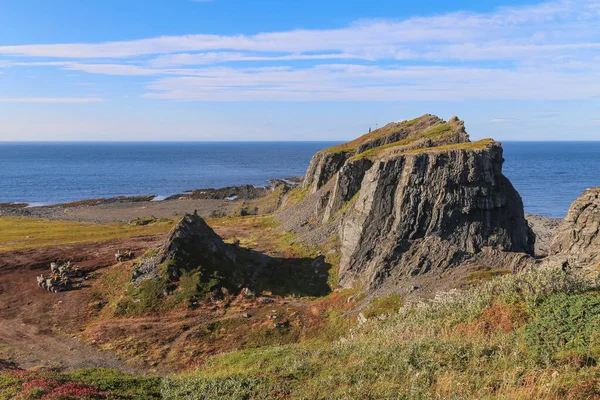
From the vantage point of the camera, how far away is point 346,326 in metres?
42.9

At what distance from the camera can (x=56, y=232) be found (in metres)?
97.7

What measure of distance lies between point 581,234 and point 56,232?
336 feet

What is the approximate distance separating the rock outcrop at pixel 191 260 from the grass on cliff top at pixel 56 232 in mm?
39858

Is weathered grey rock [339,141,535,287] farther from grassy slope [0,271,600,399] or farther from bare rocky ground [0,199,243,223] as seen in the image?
bare rocky ground [0,199,243,223]

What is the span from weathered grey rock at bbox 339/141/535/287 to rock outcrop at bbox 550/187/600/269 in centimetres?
707

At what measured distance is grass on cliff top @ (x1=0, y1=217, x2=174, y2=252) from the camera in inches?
3396

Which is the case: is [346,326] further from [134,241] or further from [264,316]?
[134,241]

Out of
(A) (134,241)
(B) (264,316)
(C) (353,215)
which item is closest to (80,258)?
(A) (134,241)

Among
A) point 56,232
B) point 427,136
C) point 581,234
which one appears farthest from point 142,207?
point 581,234

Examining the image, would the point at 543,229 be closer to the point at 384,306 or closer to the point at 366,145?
the point at 366,145

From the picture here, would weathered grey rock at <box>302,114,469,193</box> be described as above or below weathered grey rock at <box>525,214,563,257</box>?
above

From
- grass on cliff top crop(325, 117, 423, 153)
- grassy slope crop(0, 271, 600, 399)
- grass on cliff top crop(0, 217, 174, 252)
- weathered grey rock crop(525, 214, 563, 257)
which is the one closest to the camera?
grassy slope crop(0, 271, 600, 399)

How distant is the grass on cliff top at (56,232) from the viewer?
283 ft

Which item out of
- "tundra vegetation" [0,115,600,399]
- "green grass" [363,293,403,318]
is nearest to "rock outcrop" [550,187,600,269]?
"tundra vegetation" [0,115,600,399]
